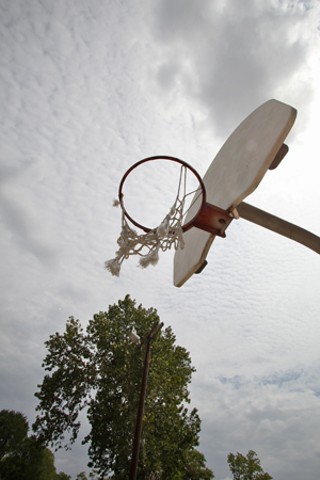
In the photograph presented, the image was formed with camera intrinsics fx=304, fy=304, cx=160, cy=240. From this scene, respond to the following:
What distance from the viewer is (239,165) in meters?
3.17

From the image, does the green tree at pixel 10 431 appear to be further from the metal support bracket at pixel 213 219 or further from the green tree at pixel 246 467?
the metal support bracket at pixel 213 219

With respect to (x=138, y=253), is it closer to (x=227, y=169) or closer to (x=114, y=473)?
(x=227, y=169)

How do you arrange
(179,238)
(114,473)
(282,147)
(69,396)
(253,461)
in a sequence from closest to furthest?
(282,147), (179,238), (114,473), (69,396), (253,461)

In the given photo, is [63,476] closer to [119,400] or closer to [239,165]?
[119,400]

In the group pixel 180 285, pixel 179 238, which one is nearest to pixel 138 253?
pixel 179 238

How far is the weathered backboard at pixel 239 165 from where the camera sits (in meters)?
2.63

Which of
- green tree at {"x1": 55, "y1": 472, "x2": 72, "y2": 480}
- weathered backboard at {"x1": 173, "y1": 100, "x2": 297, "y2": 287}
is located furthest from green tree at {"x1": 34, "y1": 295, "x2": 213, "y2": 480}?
green tree at {"x1": 55, "y1": 472, "x2": 72, "y2": 480}

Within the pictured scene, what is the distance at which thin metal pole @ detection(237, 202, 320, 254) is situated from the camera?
9.96 feet

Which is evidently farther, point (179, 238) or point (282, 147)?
point (179, 238)

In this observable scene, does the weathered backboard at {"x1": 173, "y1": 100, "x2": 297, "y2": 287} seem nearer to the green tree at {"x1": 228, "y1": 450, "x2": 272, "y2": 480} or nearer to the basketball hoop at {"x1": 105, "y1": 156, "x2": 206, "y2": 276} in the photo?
the basketball hoop at {"x1": 105, "y1": 156, "x2": 206, "y2": 276}

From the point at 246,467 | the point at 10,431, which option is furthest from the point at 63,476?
the point at 246,467

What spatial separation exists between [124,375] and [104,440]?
2.40 metres

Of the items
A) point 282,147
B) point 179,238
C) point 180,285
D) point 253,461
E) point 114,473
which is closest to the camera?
point 282,147

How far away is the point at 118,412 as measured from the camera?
1192 centimetres
